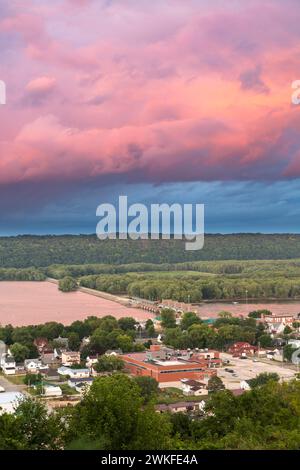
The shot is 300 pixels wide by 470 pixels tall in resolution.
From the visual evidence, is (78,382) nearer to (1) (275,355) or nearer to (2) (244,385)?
(2) (244,385)

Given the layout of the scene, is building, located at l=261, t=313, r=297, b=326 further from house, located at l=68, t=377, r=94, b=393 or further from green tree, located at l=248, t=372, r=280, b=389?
house, located at l=68, t=377, r=94, b=393

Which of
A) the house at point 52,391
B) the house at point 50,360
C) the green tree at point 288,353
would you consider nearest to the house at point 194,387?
the house at point 52,391

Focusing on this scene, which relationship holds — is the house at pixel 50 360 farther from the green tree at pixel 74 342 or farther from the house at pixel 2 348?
the house at pixel 2 348

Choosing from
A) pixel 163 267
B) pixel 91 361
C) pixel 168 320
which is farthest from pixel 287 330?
pixel 163 267

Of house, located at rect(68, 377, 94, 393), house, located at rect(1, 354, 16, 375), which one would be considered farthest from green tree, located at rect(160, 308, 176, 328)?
house, located at rect(68, 377, 94, 393)

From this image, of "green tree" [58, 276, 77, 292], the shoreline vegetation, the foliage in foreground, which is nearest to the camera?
the foliage in foreground

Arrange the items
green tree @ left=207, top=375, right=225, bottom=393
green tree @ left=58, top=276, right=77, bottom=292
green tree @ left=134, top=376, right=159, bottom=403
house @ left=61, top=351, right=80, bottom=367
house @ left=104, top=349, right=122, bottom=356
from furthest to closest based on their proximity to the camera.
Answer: green tree @ left=58, top=276, right=77, bottom=292
house @ left=104, top=349, right=122, bottom=356
house @ left=61, top=351, right=80, bottom=367
green tree @ left=207, top=375, right=225, bottom=393
green tree @ left=134, top=376, right=159, bottom=403
